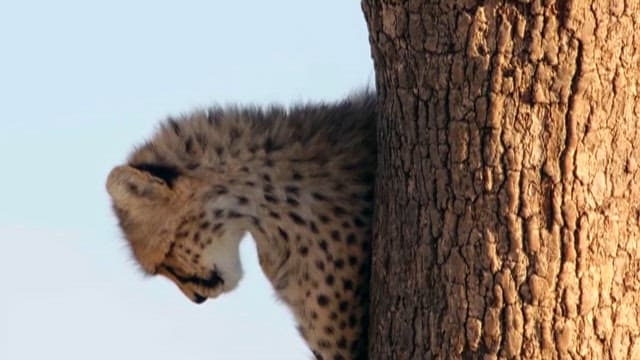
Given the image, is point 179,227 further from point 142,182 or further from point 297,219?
point 297,219

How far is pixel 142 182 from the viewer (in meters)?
3.71

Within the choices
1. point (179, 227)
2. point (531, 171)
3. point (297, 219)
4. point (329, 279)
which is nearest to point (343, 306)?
point (329, 279)

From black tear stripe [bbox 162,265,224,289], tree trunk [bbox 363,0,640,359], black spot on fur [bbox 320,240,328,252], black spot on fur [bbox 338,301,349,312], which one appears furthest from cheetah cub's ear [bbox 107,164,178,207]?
tree trunk [bbox 363,0,640,359]

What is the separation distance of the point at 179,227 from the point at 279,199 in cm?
37

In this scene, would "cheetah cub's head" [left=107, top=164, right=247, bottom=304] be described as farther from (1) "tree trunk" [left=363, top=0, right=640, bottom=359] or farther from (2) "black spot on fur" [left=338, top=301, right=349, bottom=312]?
(1) "tree trunk" [left=363, top=0, right=640, bottom=359]

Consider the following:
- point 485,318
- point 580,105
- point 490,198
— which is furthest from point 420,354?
point 580,105

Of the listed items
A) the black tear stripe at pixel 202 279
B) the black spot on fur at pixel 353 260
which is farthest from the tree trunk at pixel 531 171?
the black tear stripe at pixel 202 279

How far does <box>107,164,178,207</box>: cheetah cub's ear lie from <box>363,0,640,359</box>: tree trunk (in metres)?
0.97

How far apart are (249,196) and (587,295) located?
1049mm

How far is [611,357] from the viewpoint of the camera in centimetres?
282

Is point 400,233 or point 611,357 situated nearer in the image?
point 611,357

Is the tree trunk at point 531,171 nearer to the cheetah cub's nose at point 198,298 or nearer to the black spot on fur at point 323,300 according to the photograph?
the black spot on fur at point 323,300

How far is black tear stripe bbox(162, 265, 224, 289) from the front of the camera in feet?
12.7

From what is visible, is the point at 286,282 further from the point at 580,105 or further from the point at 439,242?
the point at 580,105
